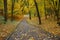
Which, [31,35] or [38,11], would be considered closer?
[31,35]

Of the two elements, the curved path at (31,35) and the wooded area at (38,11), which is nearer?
the curved path at (31,35)

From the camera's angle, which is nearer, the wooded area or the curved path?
the curved path

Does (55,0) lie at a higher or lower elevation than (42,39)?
higher

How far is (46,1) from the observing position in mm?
42094

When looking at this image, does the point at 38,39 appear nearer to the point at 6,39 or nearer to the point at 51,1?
the point at 6,39

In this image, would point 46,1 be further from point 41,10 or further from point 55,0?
point 41,10

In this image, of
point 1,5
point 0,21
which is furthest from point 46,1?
point 0,21

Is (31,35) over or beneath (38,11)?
beneath

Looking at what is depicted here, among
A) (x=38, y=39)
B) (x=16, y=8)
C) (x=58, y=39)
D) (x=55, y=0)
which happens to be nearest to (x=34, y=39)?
(x=38, y=39)

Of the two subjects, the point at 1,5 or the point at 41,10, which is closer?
the point at 1,5

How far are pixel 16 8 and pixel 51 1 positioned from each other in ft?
55.3

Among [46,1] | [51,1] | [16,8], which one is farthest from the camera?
[16,8]

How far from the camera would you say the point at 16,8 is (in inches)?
2041

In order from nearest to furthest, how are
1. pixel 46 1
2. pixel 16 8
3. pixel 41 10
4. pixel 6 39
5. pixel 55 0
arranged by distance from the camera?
1. pixel 6 39
2. pixel 55 0
3. pixel 46 1
4. pixel 16 8
5. pixel 41 10
